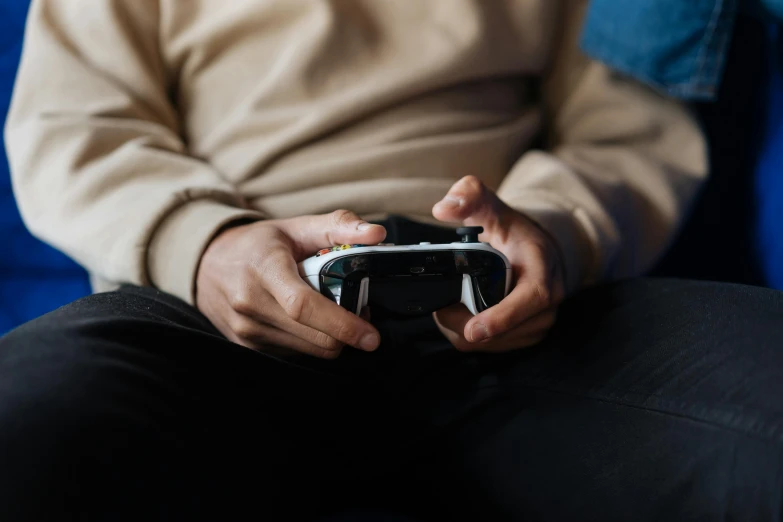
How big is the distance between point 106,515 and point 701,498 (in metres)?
0.38

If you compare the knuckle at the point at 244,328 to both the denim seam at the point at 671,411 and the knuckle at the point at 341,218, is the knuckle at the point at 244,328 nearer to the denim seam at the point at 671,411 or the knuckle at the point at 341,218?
the knuckle at the point at 341,218

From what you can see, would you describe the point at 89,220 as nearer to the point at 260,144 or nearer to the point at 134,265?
the point at 134,265

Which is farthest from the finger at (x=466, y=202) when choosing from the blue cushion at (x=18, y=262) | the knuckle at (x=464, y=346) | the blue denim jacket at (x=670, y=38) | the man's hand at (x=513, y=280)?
the blue cushion at (x=18, y=262)

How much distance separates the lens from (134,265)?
66cm

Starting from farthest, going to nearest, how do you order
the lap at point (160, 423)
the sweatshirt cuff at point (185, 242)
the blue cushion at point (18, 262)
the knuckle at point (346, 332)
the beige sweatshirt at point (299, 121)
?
the blue cushion at point (18, 262), the beige sweatshirt at point (299, 121), the sweatshirt cuff at point (185, 242), the knuckle at point (346, 332), the lap at point (160, 423)

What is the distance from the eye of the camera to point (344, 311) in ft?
1.66

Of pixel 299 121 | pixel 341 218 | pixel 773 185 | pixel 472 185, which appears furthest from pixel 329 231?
pixel 773 185

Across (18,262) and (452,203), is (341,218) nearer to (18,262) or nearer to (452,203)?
(452,203)

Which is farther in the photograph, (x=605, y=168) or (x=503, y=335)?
(x=605, y=168)

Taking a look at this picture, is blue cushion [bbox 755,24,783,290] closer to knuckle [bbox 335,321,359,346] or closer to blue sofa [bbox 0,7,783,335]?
blue sofa [bbox 0,7,783,335]

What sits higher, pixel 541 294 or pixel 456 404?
pixel 541 294

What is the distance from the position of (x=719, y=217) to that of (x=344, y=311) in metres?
0.60

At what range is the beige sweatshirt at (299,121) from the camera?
731mm

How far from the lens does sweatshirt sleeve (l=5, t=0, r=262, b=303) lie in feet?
2.18
